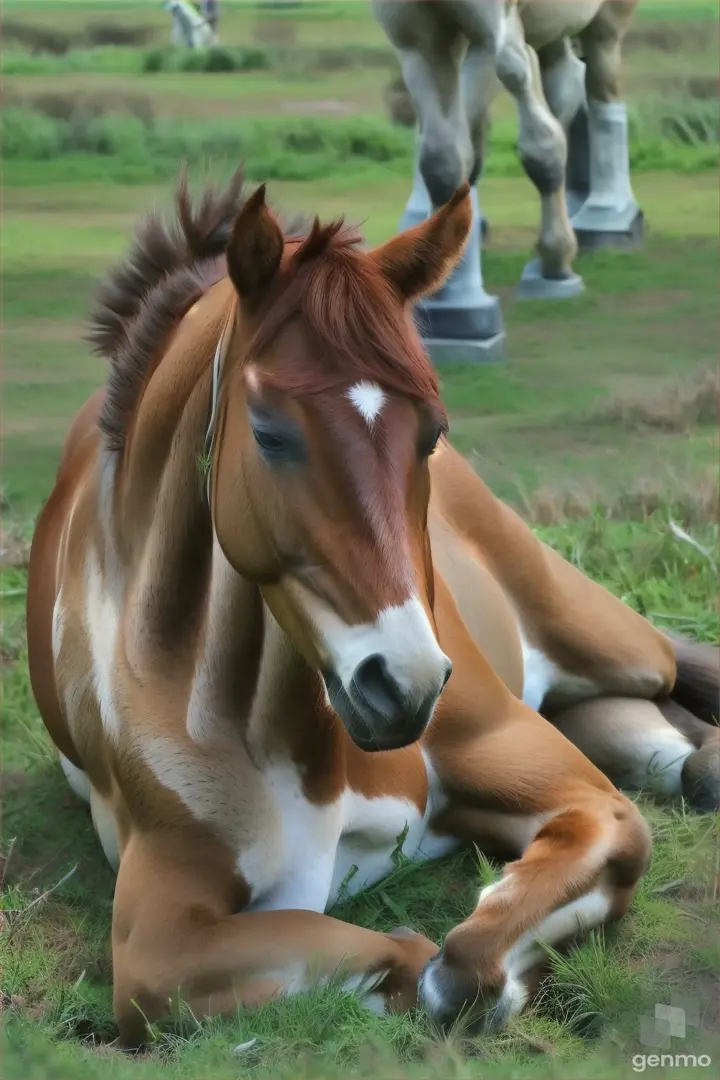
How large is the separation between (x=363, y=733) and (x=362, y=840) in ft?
2.56

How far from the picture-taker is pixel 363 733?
2145mm

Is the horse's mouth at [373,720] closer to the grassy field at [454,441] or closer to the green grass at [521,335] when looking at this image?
the grassy field at [454,441]

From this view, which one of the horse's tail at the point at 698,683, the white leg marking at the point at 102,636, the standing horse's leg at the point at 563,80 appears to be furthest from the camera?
the standing horse's leg at the point at 563,80

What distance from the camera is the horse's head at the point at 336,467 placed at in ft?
6.86

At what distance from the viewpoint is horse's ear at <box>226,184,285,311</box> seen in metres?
2.24

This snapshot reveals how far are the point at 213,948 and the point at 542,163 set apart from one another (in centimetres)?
491

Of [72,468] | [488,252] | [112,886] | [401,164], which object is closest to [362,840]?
[112,886]

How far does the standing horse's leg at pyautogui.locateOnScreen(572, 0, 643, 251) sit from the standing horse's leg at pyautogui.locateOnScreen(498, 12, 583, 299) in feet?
1.45

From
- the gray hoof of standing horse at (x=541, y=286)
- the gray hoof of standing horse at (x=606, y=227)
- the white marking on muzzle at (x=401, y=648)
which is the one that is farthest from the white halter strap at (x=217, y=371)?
the gray hoof of standing horse at (x=606, y=227)

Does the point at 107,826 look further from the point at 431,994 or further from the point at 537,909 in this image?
the point at 537,909

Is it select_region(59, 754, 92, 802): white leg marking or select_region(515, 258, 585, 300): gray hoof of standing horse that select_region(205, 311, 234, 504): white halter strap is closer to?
select_region(59, 754, 92, 802): white leg marking

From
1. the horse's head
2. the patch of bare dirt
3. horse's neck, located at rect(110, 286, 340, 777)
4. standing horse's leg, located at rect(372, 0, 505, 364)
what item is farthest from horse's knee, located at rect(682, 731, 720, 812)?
the patch of bare dirt

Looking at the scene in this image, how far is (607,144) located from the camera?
7391 millimetres

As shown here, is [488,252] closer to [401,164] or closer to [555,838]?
[401,164]
